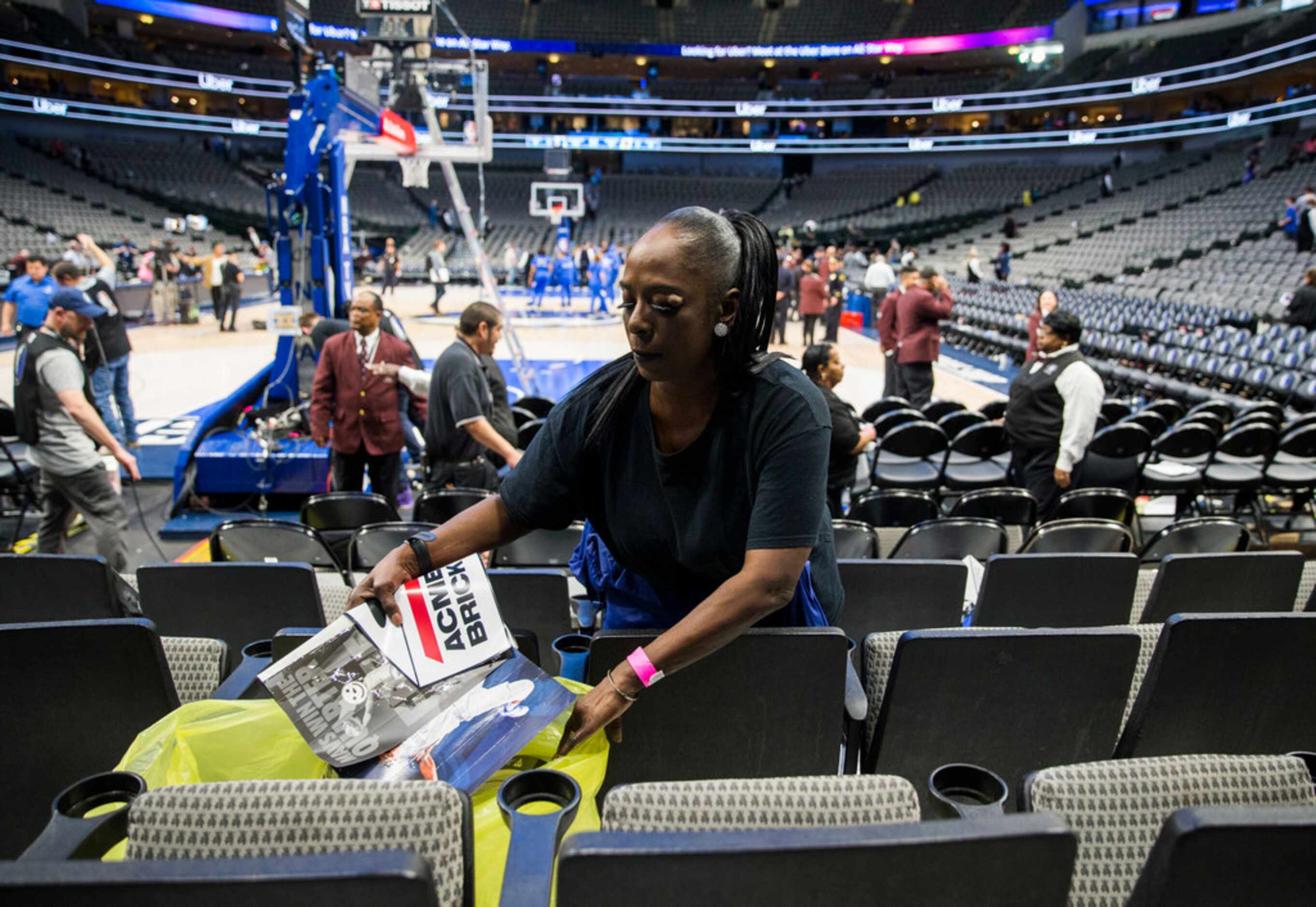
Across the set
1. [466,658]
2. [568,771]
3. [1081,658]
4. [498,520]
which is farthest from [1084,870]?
[498,520]

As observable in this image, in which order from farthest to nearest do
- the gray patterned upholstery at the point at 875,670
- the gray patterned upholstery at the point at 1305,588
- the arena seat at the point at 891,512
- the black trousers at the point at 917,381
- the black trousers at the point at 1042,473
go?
the black trousers at the point at 917,381, the black trousers at the point at 1042,473, the arena seat at the point at 891,512, the gray patterned upholstery at the point at 1305,588, the gray patterned upholstery at the point at 875,670

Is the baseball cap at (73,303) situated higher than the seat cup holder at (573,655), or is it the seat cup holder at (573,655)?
the baseball cap at (73,303)

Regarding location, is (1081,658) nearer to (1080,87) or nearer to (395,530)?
(395,530)

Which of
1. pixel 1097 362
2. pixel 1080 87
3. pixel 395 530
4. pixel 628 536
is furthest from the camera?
pixel 1080 87

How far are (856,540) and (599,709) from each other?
2.22m

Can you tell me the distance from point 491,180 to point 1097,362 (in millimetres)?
29170

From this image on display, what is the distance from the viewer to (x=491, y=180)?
35469 millimetres

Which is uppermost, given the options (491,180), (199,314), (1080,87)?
(1080,87)

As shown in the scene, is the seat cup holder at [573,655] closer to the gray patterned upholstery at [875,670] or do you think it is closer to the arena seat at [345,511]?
the gray patterned upholstery at [875,670]

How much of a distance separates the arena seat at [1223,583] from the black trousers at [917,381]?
5.64m

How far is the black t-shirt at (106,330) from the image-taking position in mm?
7086

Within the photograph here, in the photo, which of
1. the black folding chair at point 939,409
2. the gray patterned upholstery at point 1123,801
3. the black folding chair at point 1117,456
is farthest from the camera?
the black folding chair at point 939,409

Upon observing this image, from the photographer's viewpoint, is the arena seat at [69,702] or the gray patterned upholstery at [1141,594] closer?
the arena seat at [69,702]

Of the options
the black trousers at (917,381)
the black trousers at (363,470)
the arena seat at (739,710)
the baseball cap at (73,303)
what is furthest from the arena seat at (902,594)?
the black trousers at (917,381)
